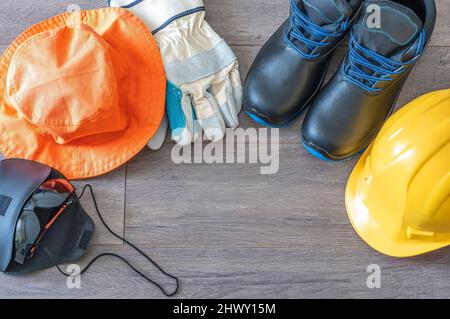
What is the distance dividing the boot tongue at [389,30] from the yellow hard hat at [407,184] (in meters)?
0.10

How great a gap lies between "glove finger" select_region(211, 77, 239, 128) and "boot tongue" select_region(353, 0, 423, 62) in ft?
0.82

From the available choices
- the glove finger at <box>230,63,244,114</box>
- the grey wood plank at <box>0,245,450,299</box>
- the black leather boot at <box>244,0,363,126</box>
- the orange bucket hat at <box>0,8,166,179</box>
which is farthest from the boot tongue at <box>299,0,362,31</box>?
the grey wood plank at <box>0,245,450,299</box>

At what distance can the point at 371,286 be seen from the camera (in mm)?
937

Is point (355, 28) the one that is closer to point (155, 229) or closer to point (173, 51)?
point (173, 51)

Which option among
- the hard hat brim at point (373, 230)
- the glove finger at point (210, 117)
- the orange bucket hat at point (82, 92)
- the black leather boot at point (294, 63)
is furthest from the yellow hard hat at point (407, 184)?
the orange bucket hat at point (82, 92)

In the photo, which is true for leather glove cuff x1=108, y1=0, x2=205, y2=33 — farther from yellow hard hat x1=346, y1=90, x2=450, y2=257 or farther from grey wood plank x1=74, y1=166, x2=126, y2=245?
yellow hard hat x1=346, y1=90, x2=450, y2=257

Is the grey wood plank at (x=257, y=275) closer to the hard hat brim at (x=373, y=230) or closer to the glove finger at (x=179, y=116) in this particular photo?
the hard hat brim at (x=373, y=230)

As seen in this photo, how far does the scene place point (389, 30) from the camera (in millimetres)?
826

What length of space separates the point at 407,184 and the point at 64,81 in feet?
1.89

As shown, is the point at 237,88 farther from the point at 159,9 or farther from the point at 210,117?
the point at 159,9

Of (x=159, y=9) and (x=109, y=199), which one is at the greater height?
(x=159, y=9)

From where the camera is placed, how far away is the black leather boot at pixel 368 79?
32.3 inches

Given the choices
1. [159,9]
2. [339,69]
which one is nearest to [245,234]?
[339,69]
